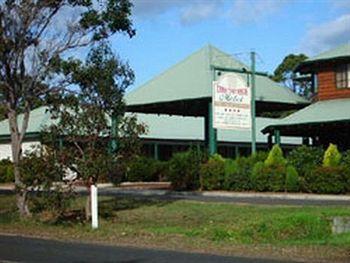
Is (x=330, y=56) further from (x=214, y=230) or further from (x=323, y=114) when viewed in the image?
(x=214, y=230)

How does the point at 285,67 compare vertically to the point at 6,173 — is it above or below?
above

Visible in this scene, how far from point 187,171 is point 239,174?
9.19 ft

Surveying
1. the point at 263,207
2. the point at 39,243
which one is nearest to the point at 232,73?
the point at 263,207

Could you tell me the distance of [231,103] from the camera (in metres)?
40.0

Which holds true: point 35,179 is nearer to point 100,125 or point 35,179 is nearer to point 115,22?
point 100,125

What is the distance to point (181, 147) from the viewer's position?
58969 millimetres

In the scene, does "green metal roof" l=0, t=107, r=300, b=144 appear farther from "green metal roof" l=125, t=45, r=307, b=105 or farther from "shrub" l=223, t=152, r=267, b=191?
"shrub" l=223, t=152, r=267, b=191

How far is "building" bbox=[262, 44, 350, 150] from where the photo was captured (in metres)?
38.6

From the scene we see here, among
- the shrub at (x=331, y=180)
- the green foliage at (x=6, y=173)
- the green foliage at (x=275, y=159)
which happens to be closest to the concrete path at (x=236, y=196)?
the shrub at (x=331, y=180)

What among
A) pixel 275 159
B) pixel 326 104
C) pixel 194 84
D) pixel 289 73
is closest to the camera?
pixel 275 159

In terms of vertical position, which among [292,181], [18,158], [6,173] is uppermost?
[18,158]

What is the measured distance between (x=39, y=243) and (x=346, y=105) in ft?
83.4

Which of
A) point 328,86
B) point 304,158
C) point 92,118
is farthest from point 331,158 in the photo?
point 92,118

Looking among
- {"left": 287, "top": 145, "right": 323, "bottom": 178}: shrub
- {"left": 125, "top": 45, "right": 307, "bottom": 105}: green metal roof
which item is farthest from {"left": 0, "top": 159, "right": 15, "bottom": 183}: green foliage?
{"left": 287, "top": 145, "right": 323, "bottom": 178}: shrub
